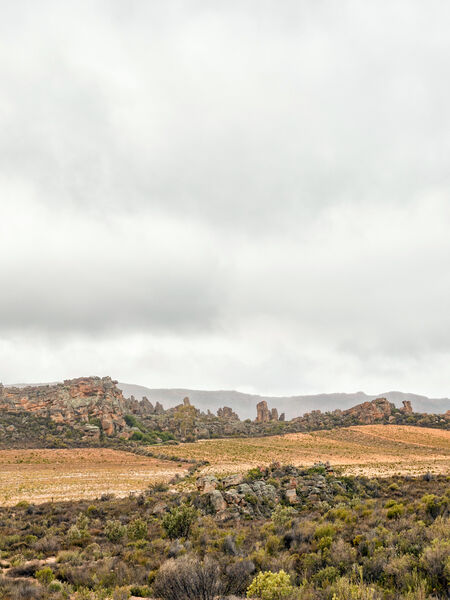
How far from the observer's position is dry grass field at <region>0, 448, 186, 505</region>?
2909 cm

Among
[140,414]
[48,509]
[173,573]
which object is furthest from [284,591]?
A: [140,414]

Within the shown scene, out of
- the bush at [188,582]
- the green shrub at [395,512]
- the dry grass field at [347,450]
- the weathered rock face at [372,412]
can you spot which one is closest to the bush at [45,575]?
the bush at [188,582]

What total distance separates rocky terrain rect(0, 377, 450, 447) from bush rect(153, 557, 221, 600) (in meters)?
66.4

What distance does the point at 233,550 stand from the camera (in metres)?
11.7

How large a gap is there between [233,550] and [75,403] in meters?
90.4

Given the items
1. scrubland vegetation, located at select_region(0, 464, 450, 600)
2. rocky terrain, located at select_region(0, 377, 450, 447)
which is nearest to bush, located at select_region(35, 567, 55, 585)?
scrubland vegetation, located at select_region(0, 464, 450, 600)

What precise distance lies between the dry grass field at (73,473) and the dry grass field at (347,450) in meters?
8.66

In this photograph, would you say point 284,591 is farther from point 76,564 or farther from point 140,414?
point 140,414

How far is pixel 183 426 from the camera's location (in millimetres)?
92375

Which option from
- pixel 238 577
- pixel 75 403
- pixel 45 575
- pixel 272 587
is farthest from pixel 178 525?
pixel 75 403

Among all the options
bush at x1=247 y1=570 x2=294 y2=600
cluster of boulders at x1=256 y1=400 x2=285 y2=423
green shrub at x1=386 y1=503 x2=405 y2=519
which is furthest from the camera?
cluster of boulders at x1=256 y1=400 x2=285 y2=423

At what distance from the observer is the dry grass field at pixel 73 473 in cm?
2909

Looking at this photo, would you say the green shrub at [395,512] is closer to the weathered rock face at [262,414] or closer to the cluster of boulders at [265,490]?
the cluster of boulders at [265,490]

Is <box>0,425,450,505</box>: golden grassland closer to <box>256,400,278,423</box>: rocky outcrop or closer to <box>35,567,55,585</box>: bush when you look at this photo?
A: <box>35,567,55,585</box>: bush
